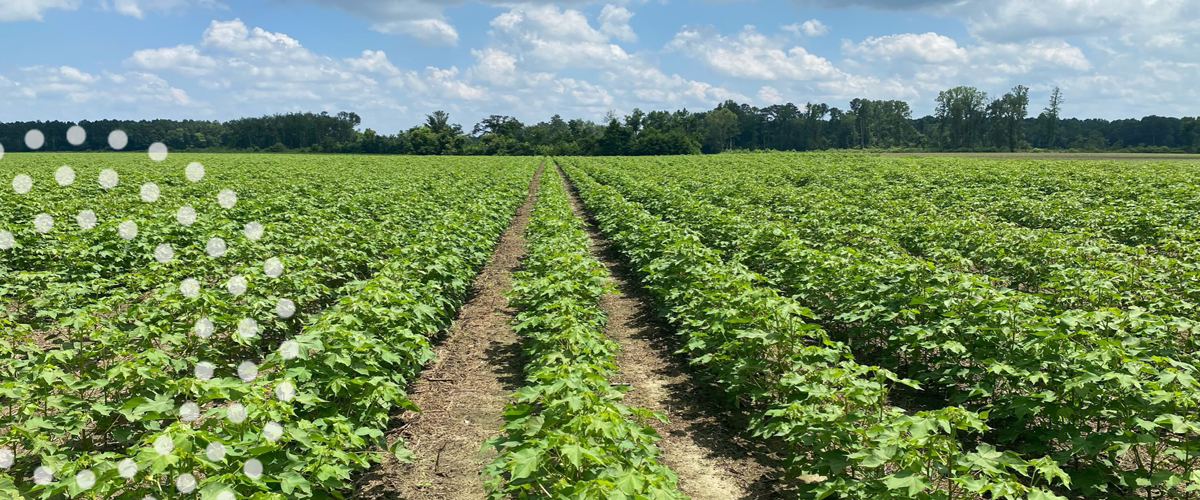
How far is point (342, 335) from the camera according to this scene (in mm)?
5246

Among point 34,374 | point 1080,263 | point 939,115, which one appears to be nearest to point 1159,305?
point 1080,263

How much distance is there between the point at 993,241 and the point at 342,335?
984cm

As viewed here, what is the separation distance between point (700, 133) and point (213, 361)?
10440cm

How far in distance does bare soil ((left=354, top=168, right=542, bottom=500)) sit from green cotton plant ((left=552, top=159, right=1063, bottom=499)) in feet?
7.44

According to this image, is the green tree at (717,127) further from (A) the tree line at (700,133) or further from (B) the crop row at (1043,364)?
(B) the crop row at (1043,364)

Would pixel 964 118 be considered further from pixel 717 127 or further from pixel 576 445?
Answer: pixel 576 445

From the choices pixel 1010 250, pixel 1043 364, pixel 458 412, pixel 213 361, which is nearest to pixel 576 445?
pixel 458 412

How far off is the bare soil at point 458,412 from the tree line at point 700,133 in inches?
3376

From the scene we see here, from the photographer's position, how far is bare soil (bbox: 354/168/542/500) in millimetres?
5094

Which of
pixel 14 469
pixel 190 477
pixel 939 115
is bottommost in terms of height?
pixel 14 469

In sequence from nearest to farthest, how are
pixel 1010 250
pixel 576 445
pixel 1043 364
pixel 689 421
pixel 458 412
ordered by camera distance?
1. pixel 576 445
2. pixel 1043 364
3. pixel 689 421
4. pixel 458 412
5. pixel 1010 250

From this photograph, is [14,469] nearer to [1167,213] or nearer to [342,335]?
[342,335]

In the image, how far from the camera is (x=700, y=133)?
10619cm

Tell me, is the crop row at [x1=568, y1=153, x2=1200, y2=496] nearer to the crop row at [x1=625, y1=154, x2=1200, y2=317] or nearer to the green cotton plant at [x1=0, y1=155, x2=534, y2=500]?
the crop row at [x1=625, y1=154, x2=1200, y2=317]
